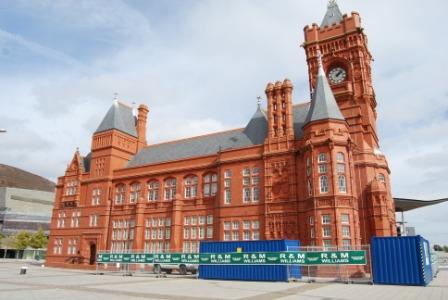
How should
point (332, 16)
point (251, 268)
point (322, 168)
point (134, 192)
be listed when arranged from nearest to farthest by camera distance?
point (251, 268)
point (322, 168)
point (332, 16)
point (134, 192)

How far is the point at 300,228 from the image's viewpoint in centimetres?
3741

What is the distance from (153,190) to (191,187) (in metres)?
6.64

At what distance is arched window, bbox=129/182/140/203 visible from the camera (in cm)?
5291

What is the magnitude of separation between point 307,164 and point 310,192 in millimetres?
2940

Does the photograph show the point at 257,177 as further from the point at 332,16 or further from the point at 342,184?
the point at 332,16

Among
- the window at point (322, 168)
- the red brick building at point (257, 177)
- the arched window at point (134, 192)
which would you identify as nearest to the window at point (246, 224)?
the red brick building at point (257, 177)

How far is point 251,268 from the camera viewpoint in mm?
29047

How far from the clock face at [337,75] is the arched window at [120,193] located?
32.9m

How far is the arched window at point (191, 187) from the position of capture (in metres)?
47.8

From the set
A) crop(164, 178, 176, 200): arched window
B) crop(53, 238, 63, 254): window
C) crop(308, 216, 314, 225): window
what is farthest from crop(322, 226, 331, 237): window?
crop(53, 238, 63, 254): window

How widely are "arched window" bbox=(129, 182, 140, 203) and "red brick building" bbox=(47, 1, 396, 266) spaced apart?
0.48ft

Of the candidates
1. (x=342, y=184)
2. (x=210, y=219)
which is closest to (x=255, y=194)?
(x=210, y=219)

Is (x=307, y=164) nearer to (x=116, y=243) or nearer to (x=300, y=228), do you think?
(x=300, y=228)

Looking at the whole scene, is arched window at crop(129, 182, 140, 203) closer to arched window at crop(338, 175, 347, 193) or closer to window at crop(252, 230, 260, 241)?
window at crop(252, 230, 260, 241)
